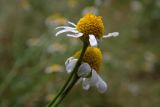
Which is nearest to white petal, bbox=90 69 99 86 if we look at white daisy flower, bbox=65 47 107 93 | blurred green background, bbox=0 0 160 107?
white daisy flower, bbox=65 47 107 93

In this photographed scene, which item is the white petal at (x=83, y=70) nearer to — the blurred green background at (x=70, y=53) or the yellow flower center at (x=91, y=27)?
the yellow flower center at (x=91, y=27)

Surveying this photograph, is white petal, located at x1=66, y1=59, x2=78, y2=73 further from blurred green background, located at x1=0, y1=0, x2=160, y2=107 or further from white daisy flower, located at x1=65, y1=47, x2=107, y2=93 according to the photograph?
blurred green background, located at x1=0, y1=0, x2=160, y2=107

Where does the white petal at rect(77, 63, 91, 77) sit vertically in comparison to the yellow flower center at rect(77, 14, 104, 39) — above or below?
below

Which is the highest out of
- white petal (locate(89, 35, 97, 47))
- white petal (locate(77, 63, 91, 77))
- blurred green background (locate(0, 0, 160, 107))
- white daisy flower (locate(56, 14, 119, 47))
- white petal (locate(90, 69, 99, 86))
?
white daisy flower (locate(56, 14, 119, 47))

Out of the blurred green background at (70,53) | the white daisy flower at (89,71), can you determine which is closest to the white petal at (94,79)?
the white daisy flower at (89,71)

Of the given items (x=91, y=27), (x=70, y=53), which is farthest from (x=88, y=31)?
(x=70, y=53)

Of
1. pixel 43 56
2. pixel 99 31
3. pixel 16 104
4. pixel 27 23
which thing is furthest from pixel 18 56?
pixel 99 31
